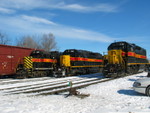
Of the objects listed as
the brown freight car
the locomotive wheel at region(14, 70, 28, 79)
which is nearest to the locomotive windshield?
the locomotive wheel at region(14, 70, 28, 79)

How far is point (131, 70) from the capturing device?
62.7 feet

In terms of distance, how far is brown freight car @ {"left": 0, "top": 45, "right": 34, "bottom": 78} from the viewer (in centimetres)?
1739

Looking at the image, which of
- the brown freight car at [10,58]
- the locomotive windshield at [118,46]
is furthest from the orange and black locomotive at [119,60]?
the brown freight car at [10,58]

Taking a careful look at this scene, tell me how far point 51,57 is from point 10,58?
5.00 metres

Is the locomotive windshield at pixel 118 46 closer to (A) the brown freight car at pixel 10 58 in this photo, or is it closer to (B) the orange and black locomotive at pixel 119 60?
(B) the orange and black locomotive at pixel 119 60

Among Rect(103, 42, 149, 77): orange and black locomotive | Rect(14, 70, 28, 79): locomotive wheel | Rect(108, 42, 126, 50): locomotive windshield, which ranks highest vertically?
Rect(108, 42, 126, 50): locomotive windshield

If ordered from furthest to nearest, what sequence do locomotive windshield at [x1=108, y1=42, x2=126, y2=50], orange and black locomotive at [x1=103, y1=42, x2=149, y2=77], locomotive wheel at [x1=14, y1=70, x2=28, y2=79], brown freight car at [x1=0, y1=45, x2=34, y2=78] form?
locomotive windshield at [x1=108, y1=42, x2=126, y2=50], locomotive wheel at [x1=14, y1=70, x2=28, y2=79], brown freight car at [x1=0, y1=45, x2=34, y2=78], orange and black locomotive at [x1=103, y1=42, x2=149, y2=77]

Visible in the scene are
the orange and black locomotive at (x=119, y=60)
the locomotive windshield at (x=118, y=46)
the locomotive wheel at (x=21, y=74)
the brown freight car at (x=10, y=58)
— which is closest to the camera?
the orange and black locomotive at (x=119, y=60)

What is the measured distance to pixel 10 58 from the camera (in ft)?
59.7

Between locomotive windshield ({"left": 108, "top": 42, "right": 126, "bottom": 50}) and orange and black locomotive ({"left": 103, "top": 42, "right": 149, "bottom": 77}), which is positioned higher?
locomotive windshield ({"left": 108, "top": 42, "right": 126, "bottom": 50})

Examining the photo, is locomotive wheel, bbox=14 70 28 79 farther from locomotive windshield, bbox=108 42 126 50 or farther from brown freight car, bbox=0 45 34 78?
locomotive windshield, bbox=108 42 126 50

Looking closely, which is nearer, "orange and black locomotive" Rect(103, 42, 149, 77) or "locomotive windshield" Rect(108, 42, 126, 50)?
"orange and black locomotive" Rect(103, 42, 149, 77)

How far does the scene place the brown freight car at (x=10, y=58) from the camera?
1739cm

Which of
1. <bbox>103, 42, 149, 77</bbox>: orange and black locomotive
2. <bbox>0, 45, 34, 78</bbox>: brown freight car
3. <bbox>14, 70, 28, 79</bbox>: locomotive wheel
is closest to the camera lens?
<bbox>103, 42, 149, 77</bbox>: orange and black locomotive
